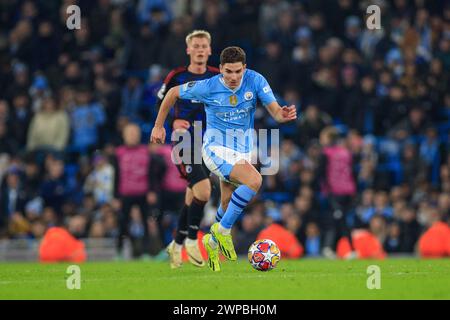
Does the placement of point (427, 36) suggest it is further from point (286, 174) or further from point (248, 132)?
point (248, 132)

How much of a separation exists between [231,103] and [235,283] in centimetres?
233

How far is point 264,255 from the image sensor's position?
1179 cm

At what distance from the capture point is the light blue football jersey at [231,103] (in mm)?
11992

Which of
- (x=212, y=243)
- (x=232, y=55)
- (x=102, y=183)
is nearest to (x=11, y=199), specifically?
(x=102, y=183)

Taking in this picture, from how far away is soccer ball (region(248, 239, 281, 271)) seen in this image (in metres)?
11.7

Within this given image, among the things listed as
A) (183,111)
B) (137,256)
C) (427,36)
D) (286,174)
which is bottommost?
(137,256)

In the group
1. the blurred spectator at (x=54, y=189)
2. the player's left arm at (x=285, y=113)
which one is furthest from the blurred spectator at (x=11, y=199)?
the player's left arm at (x=285, y=113)

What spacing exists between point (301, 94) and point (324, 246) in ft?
11.9

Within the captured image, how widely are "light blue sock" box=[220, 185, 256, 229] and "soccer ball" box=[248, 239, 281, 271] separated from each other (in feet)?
1.31

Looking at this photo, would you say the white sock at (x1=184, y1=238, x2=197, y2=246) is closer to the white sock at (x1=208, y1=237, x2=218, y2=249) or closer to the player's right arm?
the white sock at (x1=208, y1=237, x2=218, y2=249)

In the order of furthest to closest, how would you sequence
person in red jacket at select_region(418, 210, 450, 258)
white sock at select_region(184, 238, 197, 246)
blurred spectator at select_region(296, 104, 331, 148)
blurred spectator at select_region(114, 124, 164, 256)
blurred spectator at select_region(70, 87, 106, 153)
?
blurred spectator at select_region(70, 87, 106, 153) < blurred spectator at select_region(296, 104, 331, 148) < person in red jacket at select_region(418, 210, 450, 258) < blurred spectator at select_region(114, 124, 164, 256) < white sock at select_region(184, 238, 197, 246)

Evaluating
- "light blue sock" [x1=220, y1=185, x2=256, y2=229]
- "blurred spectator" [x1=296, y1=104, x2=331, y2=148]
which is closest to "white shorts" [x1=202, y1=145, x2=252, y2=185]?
"light blue sock" [x1=220, y1=185, x2=256, y2=229]

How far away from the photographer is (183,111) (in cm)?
1338
